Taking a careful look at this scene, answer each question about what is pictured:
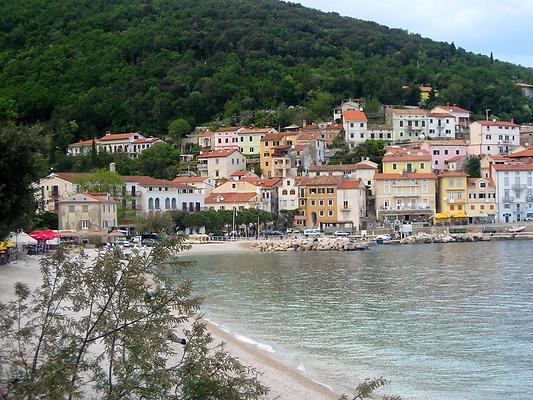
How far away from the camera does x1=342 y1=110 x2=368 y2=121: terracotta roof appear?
90.9 metres

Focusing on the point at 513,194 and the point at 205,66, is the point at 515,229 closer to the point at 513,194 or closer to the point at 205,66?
the point at 513,194

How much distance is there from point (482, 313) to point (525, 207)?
5464 centimetres

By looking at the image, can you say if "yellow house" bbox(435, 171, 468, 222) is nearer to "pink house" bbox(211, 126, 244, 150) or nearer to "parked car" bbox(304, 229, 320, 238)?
"parked car" bbox(304, 229, 320, 238)

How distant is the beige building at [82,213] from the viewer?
6575 centimetres

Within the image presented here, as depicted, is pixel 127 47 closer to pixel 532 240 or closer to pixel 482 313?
pixel 532 240

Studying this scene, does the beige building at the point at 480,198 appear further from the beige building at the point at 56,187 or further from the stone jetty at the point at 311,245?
the beige building at the point at 56,187

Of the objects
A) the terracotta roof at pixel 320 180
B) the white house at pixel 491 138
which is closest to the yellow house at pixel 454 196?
the terracotta roof at pixel 320 180

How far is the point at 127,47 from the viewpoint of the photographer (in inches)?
5103

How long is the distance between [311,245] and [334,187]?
10911 mm

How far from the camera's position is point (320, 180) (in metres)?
76.1

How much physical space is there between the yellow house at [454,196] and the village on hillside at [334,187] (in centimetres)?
9

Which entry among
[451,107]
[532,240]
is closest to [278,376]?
[532,240]

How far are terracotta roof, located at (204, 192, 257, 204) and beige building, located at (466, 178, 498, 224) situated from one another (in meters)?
18.7

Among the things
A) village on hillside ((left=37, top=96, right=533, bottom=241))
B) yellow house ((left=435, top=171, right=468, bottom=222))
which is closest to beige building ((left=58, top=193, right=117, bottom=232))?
village on hillside ((left=37, top=96, right=533, bottom=241))
